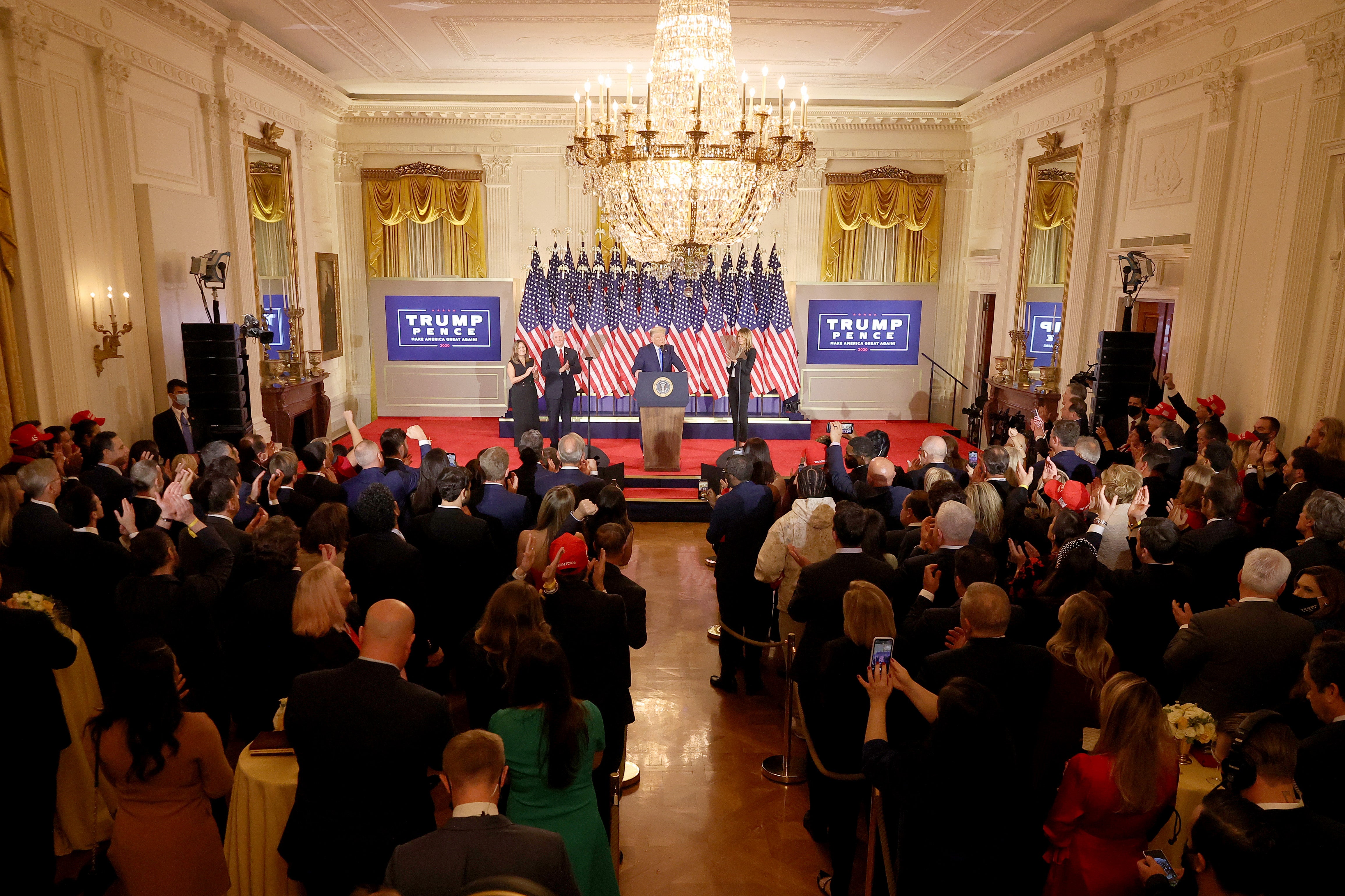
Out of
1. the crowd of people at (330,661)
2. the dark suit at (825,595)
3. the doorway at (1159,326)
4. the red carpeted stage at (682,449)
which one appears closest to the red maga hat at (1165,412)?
the doorway at (1159,326)

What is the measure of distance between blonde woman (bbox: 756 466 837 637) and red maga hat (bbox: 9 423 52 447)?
208 inches

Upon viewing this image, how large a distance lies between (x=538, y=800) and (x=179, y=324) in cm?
847

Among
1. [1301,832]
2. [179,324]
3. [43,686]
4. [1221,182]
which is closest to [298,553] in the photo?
[43,686]

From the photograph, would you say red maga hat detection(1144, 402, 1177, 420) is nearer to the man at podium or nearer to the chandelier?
the chandelier

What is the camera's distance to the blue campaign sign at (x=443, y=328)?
48.9 feet

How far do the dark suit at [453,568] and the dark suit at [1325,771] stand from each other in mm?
3680

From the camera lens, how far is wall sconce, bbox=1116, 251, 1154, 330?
355 inches

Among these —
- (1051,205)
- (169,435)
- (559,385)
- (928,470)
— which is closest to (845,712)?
(928,470)

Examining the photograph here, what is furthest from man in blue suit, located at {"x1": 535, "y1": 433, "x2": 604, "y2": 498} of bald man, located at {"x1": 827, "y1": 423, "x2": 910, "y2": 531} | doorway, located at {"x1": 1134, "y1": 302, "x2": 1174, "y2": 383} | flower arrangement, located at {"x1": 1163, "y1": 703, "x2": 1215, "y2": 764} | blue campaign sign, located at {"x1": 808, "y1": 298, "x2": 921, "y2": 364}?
blue campaign sign, located at {"x1": 808, "y1": 298, "x2": 921, "y2": 364}

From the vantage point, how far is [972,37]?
1021 centimetres

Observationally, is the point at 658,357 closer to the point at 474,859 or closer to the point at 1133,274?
the point at 1133,274

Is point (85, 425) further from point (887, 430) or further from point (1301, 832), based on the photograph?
point (887, 430)

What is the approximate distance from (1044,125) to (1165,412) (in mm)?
5478

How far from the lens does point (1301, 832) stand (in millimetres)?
2160
